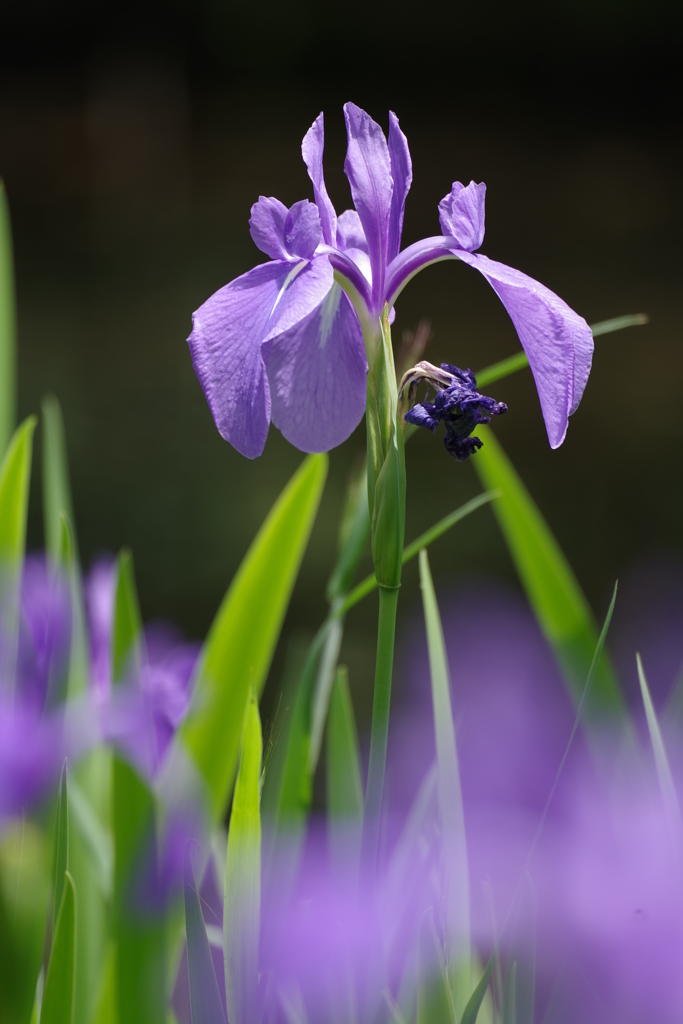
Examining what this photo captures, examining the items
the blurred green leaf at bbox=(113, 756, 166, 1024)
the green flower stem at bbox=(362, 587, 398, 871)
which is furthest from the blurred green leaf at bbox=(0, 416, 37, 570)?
the green flower stem at bbox=(362, 587, 398, 871)

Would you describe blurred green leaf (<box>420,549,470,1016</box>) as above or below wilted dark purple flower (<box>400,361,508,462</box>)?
below

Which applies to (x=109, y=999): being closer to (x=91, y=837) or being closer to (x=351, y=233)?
(x=91, y=837)

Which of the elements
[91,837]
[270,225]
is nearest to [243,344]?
[270,225]

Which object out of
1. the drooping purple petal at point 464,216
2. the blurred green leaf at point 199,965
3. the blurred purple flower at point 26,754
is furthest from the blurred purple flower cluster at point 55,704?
the drooping purple petal at point 464,216

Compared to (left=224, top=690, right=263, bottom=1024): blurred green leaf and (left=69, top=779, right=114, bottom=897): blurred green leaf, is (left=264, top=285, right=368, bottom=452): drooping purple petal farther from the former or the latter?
(left=69, top=779, right=114, bottom=897): blurred green leaf

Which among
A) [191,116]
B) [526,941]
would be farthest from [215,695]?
[191,116]

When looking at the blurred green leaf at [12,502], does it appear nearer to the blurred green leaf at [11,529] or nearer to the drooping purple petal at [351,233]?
the blurred green leaf at [11,529]
